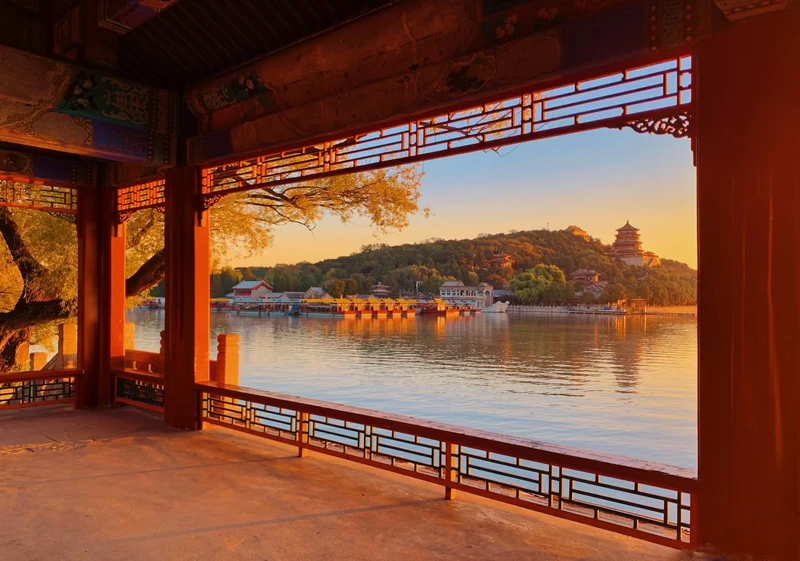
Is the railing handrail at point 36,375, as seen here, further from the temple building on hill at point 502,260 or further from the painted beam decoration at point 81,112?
the temple building on hill at point 502,260

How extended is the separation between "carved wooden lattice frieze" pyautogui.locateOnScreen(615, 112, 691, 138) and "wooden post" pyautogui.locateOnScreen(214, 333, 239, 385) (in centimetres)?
507

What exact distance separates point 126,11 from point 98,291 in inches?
144

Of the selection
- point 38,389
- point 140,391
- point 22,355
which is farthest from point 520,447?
point 22,355

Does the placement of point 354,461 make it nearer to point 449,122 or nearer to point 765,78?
point 449,122

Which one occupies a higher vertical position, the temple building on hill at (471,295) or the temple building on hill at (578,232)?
the temple building on hill at (578,232)

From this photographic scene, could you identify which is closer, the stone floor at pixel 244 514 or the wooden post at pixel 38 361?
the stone floor at pixel 244 514

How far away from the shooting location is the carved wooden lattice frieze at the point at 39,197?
5.74m

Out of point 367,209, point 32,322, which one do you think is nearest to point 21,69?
point 367,209

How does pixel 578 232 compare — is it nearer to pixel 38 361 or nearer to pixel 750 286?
pixel 38 361

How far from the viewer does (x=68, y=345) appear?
995 centimetres

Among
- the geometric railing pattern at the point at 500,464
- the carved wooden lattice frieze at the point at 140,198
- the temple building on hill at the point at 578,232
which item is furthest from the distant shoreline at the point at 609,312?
the geometric railing pattern at the point at 500,464

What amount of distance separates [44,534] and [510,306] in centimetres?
3636

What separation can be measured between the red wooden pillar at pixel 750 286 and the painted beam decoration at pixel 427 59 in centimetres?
26

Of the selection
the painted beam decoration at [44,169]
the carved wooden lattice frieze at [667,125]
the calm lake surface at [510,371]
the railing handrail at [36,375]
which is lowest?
the calm lake surface at [510,371]
